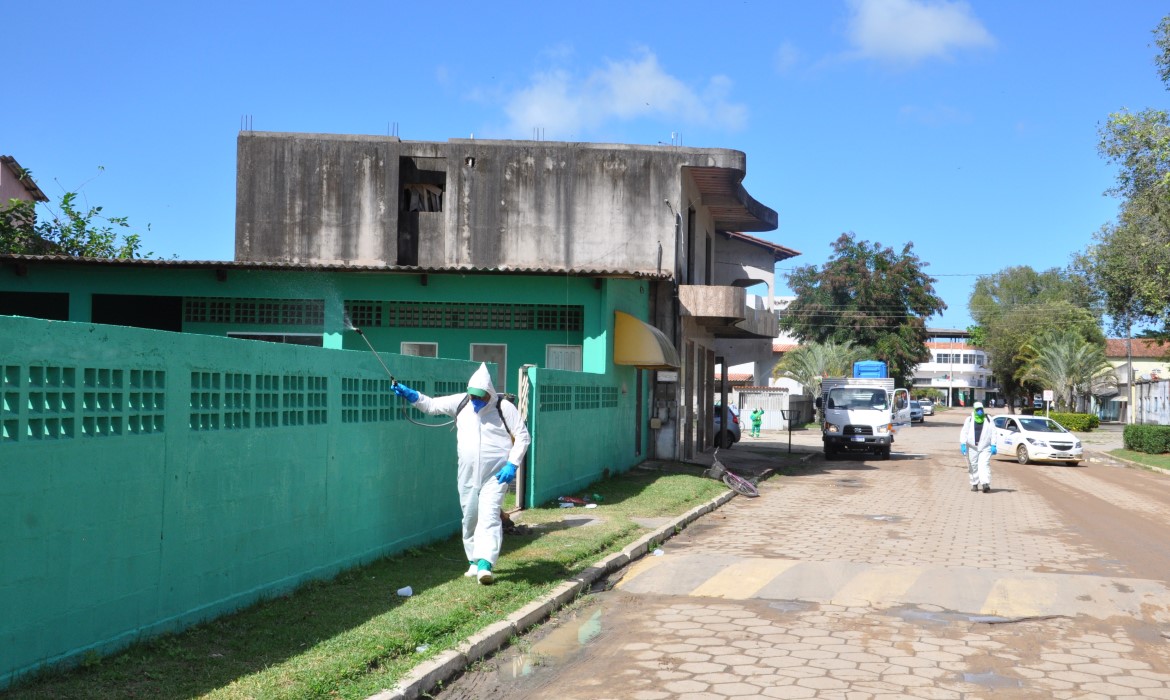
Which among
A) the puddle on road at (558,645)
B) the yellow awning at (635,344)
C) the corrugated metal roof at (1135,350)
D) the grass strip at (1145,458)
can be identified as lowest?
the grass strip at (1145,458)

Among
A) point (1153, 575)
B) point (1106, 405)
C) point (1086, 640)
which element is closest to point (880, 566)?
point (1153, 575)

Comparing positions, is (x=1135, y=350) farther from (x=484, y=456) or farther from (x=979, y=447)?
(x=484, y=456)

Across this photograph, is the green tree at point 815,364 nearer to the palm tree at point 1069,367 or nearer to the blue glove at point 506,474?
the palm tree at point 1069,367

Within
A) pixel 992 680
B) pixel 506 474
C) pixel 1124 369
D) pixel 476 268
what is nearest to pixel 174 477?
pixel 506 474

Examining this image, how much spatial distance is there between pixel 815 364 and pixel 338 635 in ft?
201

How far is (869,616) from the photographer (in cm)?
870

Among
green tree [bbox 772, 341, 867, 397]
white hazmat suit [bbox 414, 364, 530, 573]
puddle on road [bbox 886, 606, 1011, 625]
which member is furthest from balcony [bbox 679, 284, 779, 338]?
green tree [bbox 772, 341, 867, 397]

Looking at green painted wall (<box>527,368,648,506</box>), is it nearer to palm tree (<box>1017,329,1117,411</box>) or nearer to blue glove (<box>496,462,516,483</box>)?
blue glove (<box>496,462,516,483</box>)

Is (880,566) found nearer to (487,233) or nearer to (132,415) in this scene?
(132,415)

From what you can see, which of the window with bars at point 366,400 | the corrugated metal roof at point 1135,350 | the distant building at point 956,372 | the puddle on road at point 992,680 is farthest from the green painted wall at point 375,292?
the distant building at point 956,372

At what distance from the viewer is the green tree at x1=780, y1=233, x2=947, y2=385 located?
249ft

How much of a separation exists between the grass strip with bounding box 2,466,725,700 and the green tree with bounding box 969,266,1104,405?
2842 inches

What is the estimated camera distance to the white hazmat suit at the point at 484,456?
29.8ft

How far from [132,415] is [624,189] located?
67.5 ft
